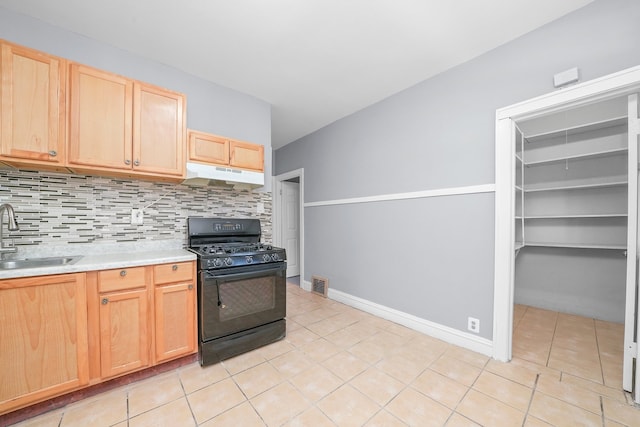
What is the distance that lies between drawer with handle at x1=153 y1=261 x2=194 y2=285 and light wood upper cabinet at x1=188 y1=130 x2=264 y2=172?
95 cm

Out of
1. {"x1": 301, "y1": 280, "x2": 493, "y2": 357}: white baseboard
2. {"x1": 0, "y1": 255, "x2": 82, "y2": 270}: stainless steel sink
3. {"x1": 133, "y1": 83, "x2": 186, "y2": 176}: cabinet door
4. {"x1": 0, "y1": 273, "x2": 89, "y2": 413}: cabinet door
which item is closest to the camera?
{"x1": 0, "y1": 273, "x2": 89, "y2": 413}: cabinet door

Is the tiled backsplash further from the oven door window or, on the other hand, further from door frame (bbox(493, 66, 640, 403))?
door frame (bbox(493, 66, 640, 403))

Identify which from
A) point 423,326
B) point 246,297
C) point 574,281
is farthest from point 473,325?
point 246,297

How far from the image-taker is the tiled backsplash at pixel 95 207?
69.9 inches

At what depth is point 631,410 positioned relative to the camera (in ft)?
4.82

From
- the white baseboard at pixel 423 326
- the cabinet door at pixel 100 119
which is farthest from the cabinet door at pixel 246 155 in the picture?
the white baseboard at pixel 423 326

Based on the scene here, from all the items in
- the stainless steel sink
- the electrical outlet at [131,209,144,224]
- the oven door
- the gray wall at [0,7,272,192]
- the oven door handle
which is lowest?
the oven door

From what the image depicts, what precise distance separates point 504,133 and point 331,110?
2015 millimetres

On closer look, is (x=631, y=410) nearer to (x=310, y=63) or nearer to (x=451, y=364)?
(x=451, y=364)

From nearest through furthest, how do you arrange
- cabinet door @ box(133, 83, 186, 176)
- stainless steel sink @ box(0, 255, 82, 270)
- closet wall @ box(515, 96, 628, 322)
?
stainless steel sink @ box(0, 255, 82, 270)
cabinet door @ box(133, 83, 186, 176)
closet wall @ box(515, 96, 628, 322)

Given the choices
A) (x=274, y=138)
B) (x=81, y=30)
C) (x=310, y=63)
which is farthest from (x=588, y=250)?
(x=81, y=30)

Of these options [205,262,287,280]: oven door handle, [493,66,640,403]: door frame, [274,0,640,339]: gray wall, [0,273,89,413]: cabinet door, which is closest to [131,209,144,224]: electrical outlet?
[0,273,89,413]: cabinet door

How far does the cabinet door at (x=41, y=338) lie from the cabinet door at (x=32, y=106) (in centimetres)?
83

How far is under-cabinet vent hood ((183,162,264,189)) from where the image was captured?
219 cm
